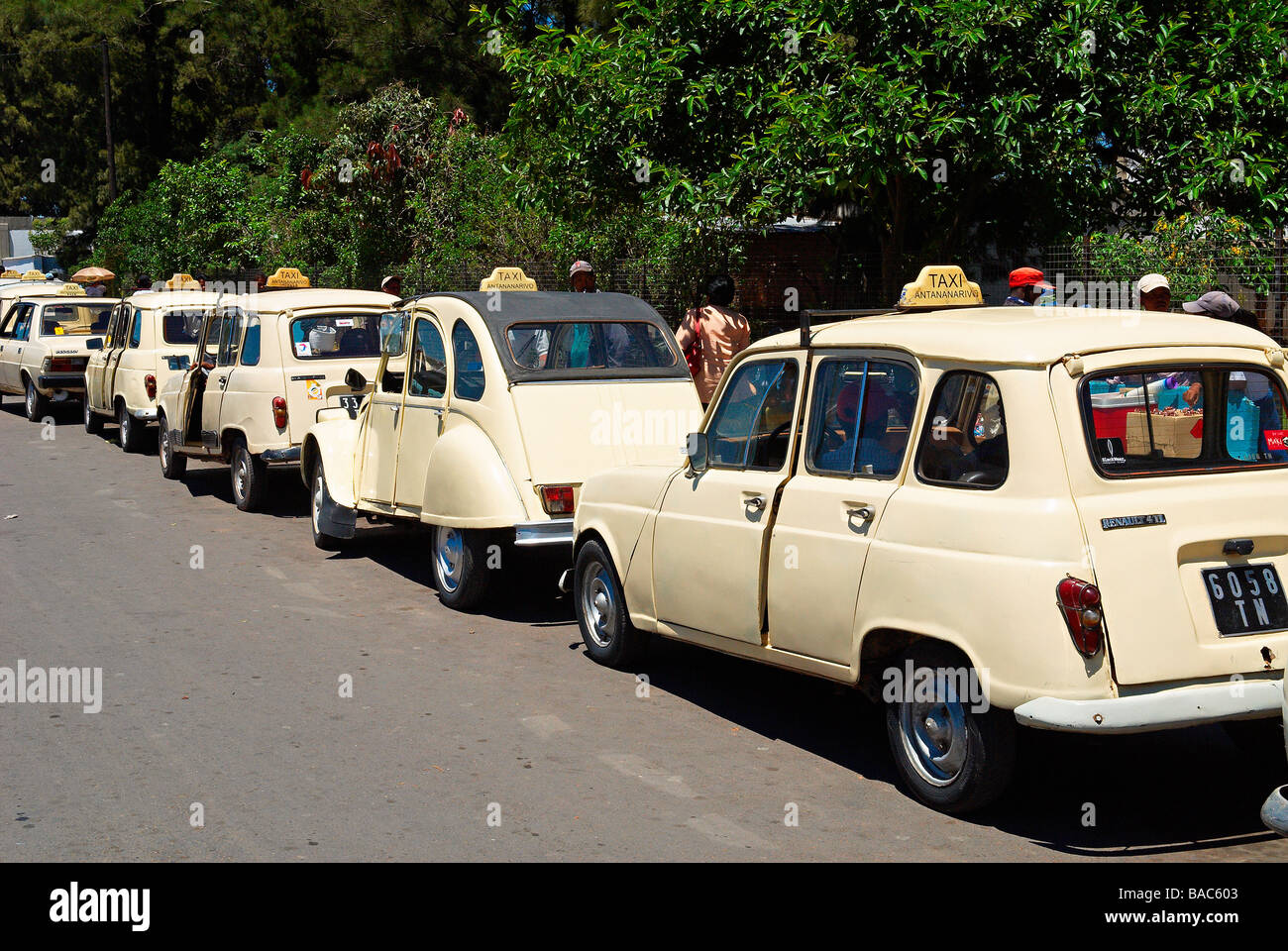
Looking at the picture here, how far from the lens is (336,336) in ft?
44.4

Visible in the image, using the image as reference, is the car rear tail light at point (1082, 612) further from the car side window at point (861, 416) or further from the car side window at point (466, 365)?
the car side window at point (466, 365)

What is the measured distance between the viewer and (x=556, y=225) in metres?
21.4

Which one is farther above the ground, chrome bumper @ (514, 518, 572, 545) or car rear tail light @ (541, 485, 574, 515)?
car rear tail light @ (541, 485, 574, 515)

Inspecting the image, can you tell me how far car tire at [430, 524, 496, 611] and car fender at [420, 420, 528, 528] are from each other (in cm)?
14

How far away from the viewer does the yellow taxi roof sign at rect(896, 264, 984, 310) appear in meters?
6.91

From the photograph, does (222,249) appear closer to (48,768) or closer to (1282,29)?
(1282,29)

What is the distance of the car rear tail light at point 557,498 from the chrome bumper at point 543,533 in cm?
10

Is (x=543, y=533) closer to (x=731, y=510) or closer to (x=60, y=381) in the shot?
(x=731, y=510)

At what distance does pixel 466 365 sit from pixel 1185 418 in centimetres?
520

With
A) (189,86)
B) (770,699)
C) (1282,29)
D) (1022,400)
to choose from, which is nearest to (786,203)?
(1282,29)

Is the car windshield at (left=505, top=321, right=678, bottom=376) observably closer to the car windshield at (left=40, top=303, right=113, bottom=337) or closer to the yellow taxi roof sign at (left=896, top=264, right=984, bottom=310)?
the yellow taxi roof sign at (left=896, top=264, right=984, bottom=310)

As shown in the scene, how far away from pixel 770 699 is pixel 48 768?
3389 mm

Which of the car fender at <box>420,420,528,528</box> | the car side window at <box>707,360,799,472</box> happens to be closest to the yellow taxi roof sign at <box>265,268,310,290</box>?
the car fender at <box>420,420,528,528</box>

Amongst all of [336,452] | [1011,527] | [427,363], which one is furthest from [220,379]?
[1011,527]
